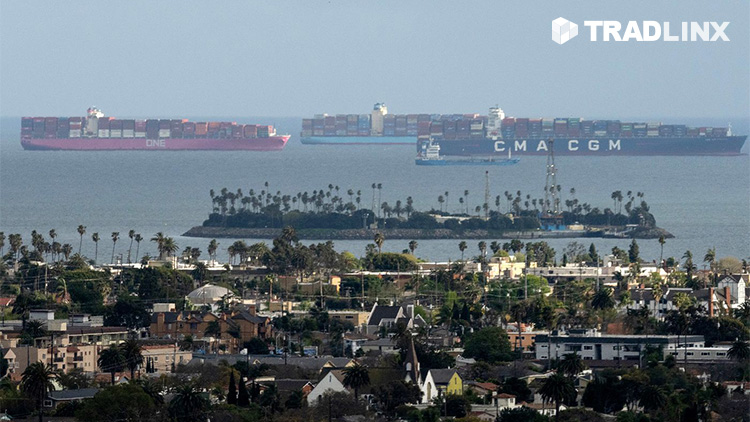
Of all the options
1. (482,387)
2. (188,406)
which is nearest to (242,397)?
(188,406)

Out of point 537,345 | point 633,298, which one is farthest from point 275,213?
point 537,345

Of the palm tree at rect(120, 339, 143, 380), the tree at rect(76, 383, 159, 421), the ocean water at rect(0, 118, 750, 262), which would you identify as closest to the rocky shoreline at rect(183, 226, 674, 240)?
the ocean water at rect(0, 118, 750, 262)

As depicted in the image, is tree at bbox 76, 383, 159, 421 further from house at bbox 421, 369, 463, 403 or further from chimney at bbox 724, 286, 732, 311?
chimney at bbox 724, 286, 732, 311

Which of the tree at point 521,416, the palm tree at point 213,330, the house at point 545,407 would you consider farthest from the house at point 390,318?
the tree at point 521,416

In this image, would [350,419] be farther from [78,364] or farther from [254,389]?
[78,364]

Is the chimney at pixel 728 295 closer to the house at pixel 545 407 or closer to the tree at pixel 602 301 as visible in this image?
the tree at pixel 602 301
